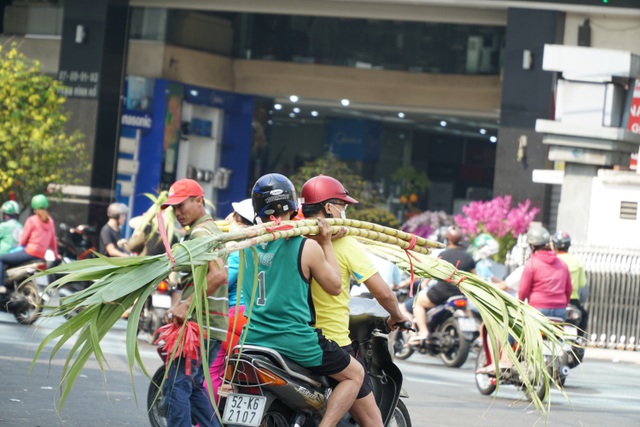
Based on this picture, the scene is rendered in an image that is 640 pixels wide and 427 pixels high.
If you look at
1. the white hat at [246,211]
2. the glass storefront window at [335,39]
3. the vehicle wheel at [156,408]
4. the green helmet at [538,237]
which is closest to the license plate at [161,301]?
the green helmet at [538,237]

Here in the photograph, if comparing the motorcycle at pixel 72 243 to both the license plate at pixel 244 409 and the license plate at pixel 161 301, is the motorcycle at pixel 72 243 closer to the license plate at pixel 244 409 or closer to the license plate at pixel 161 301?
the license plate at pixel 161 301

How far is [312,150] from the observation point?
38.0 m

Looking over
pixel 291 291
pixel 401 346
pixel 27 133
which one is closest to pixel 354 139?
pixel 27 133

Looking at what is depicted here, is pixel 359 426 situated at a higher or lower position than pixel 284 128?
lower

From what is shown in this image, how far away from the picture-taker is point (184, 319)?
6.98m

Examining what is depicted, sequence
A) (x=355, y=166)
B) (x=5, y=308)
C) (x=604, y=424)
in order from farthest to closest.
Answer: (x=355, y=166)
(x=5, y=308)
(x=604, y=424)

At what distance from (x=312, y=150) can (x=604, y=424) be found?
26.9 m

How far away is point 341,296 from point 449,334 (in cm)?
891

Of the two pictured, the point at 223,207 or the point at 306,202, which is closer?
the point at 306,202

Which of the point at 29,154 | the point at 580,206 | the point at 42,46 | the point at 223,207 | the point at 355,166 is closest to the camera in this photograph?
the point at 580,206

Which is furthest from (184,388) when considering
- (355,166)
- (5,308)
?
(355,166)

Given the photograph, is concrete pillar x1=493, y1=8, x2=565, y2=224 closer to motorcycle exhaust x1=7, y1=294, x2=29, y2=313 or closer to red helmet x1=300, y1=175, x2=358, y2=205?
motorcycle exhaust x1=7, y1=294, x2=29, y2=313

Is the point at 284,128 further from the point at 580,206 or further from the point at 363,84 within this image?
the point at 580,206

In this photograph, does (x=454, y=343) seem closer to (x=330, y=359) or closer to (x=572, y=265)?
(x=572, y=265)
